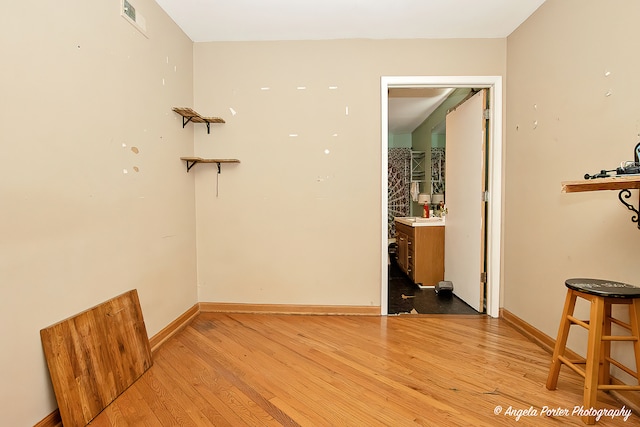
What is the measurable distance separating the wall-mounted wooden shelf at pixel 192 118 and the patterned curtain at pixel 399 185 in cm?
434

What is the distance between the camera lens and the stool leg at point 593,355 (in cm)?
145

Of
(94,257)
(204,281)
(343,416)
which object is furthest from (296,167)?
(343,416)

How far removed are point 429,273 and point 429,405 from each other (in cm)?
246

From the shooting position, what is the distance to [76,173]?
61.6 inches

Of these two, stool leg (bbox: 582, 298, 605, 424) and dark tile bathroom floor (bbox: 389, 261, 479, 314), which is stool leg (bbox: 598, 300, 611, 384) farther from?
dark tile bathroom floor (bbox: 389, 261, 479, 314)

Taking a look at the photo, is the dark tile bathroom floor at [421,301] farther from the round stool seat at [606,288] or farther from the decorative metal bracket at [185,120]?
the decorative metal bracket at [185,120]

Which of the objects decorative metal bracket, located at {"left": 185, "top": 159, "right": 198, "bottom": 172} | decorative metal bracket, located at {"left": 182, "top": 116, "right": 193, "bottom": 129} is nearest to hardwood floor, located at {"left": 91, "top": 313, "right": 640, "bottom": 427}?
decorative metal bracket, located at {"left": 185, "top": 159, "right": 198, "bottom": 172}

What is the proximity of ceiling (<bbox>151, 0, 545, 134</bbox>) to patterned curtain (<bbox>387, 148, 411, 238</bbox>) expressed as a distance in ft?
12.3

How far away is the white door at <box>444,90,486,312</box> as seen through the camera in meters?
2.92

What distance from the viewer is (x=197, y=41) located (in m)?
2.86

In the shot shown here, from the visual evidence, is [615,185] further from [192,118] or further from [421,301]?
[192,118]

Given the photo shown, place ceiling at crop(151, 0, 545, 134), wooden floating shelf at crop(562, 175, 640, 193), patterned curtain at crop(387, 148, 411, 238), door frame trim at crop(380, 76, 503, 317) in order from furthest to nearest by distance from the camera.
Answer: patterned curtain at crop(387, 148, 411, 238), door frame trim at crop(380, 76, 503, 317), ceiling at crop(151, 0, 545, 134), wooden floating shelf at crop(562, 175, 640, 193)

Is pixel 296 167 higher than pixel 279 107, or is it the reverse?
pixel 279 107

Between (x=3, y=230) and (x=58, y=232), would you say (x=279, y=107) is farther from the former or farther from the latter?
(x=3, y=230)
